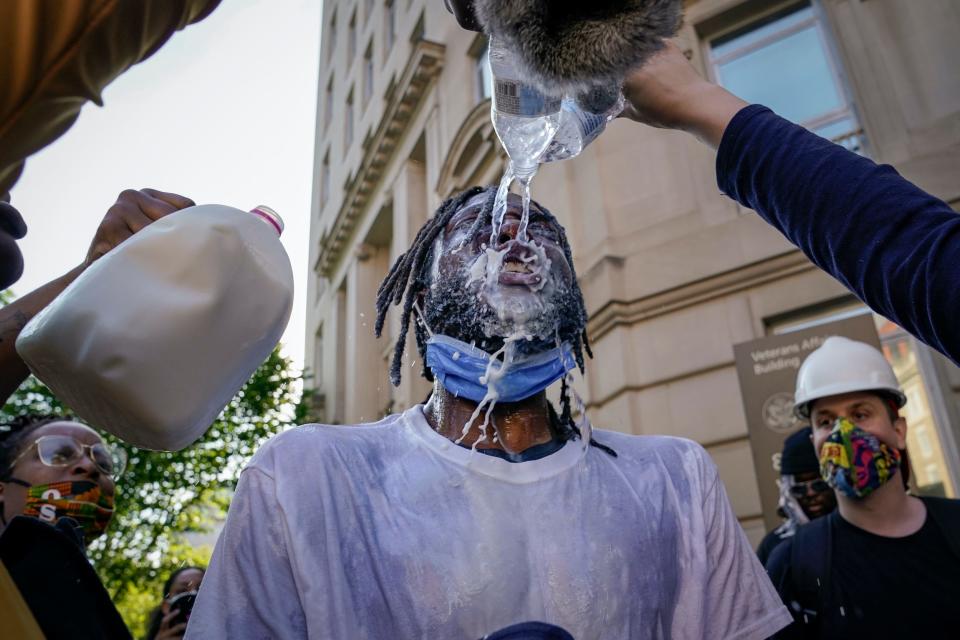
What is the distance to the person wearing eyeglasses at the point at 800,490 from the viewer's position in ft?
14.0

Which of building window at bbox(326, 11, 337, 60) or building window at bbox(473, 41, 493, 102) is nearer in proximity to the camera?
building window at bbox(473, 41, 493, 102)

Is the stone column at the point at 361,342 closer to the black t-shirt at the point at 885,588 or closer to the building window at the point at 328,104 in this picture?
the building window at the point at 328,104

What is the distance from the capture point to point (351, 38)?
2441 centimetres

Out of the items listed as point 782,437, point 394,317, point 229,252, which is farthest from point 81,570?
point 394,317

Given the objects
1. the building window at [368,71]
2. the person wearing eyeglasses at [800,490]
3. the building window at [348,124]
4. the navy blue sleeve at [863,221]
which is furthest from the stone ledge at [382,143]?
the navy blue sleeve at [863,221]

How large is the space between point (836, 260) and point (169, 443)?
1.23 metres

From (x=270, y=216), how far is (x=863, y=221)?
112 centimetres

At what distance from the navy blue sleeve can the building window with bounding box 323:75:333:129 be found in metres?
25.3

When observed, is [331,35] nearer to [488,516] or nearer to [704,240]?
[704,240]

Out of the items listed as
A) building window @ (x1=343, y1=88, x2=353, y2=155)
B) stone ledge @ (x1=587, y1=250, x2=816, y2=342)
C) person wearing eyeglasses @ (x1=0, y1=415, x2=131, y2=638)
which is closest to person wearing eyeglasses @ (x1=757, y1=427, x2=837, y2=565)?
stone ledge @ (x1=587, y1=250, x2=816, y2=342)

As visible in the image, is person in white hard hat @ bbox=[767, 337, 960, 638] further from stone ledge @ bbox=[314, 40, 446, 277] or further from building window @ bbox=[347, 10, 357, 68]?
building window @ bbox=[347, 10, 357, 68]

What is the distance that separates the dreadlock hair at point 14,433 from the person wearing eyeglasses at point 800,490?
157 inches

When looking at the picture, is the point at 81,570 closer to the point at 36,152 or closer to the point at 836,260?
the point at 36,152

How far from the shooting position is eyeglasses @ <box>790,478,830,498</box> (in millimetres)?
4334
